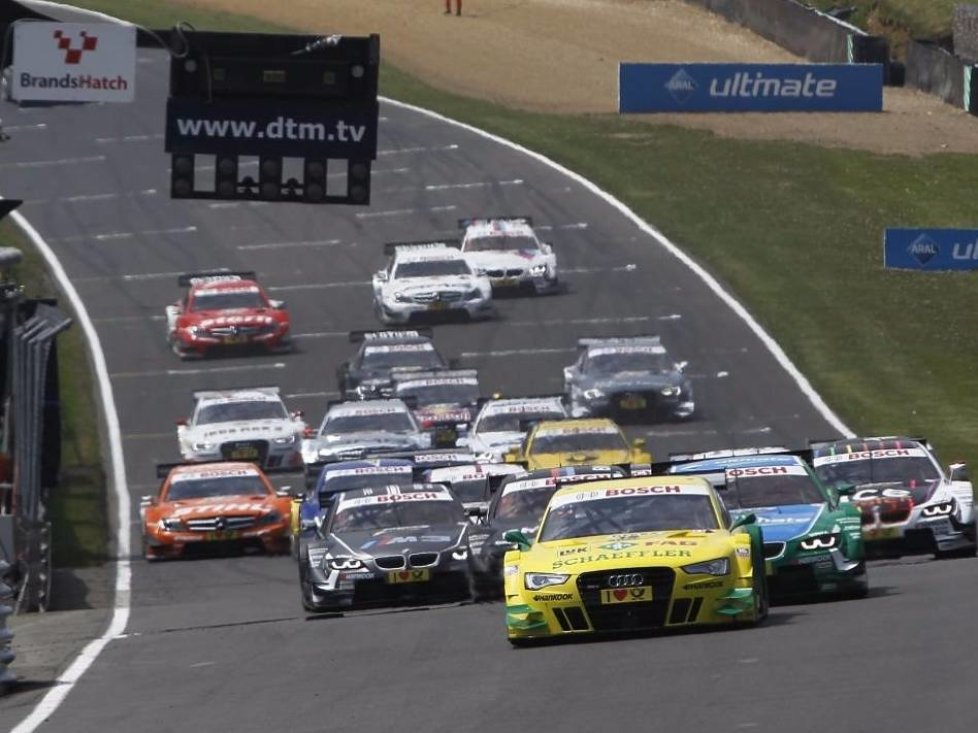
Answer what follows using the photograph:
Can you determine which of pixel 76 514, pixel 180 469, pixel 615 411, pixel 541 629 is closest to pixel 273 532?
pixel 180 469

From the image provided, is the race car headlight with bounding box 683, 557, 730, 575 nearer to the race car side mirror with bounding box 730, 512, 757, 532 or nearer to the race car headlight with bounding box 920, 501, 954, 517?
the race car side mirror with bounding box 730, 512, 757, 532

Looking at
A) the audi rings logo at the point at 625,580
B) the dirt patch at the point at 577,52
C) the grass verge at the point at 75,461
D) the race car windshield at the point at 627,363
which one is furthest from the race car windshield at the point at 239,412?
the dirt patch at the point at 577,52

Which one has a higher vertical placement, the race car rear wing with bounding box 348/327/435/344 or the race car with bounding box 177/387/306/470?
the race car rear wing with bounding box 348/327/435/344

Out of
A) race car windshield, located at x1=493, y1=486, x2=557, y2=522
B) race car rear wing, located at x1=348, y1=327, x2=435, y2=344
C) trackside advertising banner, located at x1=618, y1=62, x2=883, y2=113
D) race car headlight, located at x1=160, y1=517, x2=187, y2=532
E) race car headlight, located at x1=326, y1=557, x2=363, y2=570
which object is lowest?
race car headlight, located at x1=160, y1=517, x2=187, y2=532

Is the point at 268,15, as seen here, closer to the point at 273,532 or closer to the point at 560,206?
the point at 560,206

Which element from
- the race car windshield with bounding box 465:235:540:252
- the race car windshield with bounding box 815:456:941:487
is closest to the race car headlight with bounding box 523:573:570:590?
the race car windshield with bounding box 815:456:941:487

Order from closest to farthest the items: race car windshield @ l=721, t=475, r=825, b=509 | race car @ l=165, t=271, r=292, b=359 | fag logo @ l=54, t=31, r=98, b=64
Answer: race car windshield @ l=721, t=475, r=825, b=509
fag logo @ l=54, t=31, r=98, b=64
race car @ l=165, t=271, r=292, b=359

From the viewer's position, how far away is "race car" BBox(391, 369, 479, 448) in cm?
3438

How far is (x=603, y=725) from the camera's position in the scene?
35.2 feet

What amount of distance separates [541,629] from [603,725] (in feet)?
12.1

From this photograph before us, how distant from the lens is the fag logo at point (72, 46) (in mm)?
19906

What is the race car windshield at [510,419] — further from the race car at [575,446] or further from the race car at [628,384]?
the race car at [628,384]

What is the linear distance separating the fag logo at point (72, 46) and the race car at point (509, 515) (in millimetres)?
5697

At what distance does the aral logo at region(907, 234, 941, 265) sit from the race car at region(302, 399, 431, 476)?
1102cm
